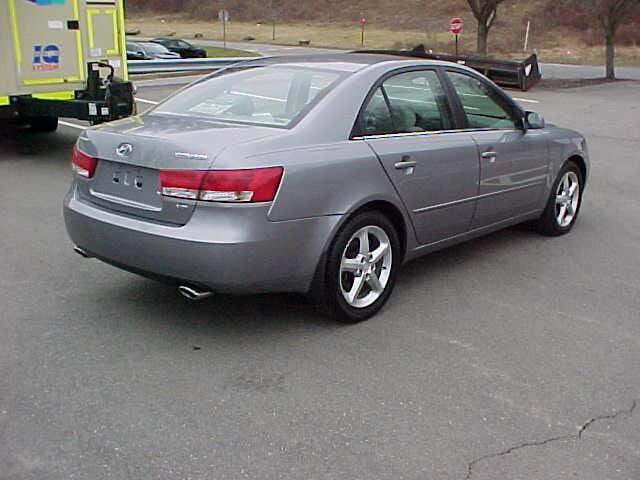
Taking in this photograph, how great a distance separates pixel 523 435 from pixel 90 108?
7678 millimetres

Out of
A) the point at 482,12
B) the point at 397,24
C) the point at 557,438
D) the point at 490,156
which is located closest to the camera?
the point at 557,438

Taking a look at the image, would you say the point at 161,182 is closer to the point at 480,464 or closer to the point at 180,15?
the point at 480,464

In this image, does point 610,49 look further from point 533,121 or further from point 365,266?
point 365,266

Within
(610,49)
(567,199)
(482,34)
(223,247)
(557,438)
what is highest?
(482,34)

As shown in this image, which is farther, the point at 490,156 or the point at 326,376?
the point at 490,156

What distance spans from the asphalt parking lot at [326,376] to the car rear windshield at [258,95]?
1207 millimetres

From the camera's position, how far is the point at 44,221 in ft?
22.9

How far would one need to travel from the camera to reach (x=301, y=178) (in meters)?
4.24

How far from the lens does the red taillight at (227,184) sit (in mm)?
4035

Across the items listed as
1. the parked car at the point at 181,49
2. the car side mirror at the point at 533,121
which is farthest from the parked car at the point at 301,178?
the parked car at the point at 181,49

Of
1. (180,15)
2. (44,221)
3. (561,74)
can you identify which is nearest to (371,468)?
(44,221)

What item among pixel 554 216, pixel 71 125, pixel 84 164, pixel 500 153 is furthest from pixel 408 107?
pixel 71 125

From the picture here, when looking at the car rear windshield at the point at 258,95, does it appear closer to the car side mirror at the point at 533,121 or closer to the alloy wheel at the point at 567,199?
the car side mirror at the point at 533,121

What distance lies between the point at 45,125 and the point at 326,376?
9620 millimetres
